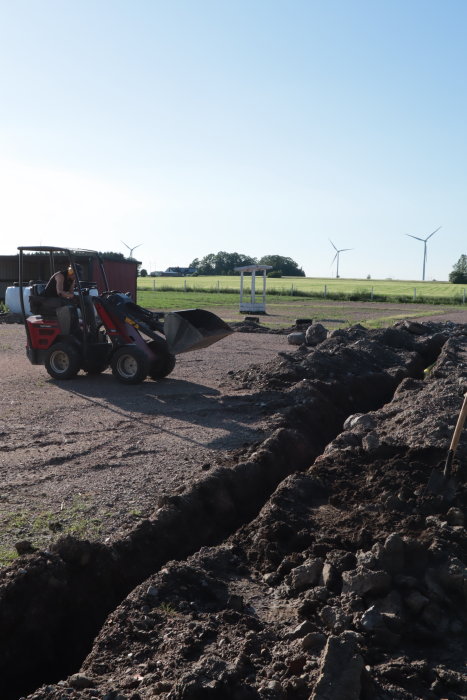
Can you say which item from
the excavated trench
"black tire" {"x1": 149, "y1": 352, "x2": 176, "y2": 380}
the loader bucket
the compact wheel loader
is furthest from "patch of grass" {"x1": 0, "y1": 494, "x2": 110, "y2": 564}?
"black tire" {"x1": 149, "y1": 352, "x2": 176, "y2": 380}

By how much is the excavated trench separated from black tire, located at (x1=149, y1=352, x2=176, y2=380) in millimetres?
2807

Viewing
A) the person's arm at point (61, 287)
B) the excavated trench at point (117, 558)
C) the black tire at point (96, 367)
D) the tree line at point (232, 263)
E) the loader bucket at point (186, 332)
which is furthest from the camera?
the tree line at point (232, 263)

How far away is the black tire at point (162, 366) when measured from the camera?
1399 centimetres

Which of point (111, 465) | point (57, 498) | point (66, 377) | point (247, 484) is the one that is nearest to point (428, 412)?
point (247, 484)

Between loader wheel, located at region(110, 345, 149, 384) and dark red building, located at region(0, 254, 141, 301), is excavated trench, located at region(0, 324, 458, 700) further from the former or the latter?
dark red building, located at region(0, 254, 141, 301)

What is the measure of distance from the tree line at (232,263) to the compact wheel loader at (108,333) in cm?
9681

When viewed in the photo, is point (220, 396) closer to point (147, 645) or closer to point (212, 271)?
point (147, 645)

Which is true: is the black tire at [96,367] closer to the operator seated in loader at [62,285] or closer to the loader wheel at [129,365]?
the loader wheel at [129,365]

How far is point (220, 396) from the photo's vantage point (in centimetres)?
1302

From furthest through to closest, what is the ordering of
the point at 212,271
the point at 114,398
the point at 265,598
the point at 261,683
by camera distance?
the point at 212,271 → the point at 114,398 → the point at 265,598 → the point at 261,683

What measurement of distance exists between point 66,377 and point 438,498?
922cm

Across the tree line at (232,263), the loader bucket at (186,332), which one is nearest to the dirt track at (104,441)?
the loader bucket at (186,332)

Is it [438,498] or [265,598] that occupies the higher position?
[438,498]

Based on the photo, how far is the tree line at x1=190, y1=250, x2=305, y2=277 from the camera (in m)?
114
